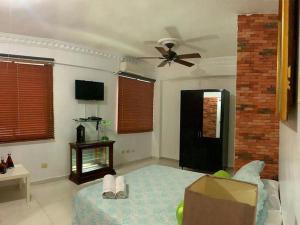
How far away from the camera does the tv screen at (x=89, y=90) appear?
436 cm

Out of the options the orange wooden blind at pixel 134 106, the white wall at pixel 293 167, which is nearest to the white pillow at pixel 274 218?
the white wall at pixel 293 167

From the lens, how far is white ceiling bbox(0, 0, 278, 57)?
2.69 metres

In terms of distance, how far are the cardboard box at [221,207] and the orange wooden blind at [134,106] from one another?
14.6 feet

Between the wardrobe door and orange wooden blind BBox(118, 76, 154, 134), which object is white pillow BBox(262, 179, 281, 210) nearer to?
the wardrobe door

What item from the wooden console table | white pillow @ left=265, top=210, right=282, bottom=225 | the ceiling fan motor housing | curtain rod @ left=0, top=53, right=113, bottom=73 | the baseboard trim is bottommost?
the baseboard trim

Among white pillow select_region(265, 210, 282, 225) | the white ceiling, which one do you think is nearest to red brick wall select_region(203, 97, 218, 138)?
the white ceiling

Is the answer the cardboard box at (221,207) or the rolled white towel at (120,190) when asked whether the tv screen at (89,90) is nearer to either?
the rolled white towel at (120,190)

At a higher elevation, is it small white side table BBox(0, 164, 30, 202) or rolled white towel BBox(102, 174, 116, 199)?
rolled white towel BBox(102, 174, 116, 199)

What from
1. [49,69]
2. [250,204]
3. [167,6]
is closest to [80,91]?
[49,69]

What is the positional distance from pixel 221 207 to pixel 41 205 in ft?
10.0

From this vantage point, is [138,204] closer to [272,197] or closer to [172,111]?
[272,197]

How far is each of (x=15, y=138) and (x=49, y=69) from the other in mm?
1332

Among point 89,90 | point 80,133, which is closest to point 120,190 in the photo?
point 80,133

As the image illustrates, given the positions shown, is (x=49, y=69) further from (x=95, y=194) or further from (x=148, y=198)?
(x=148, y=198)
